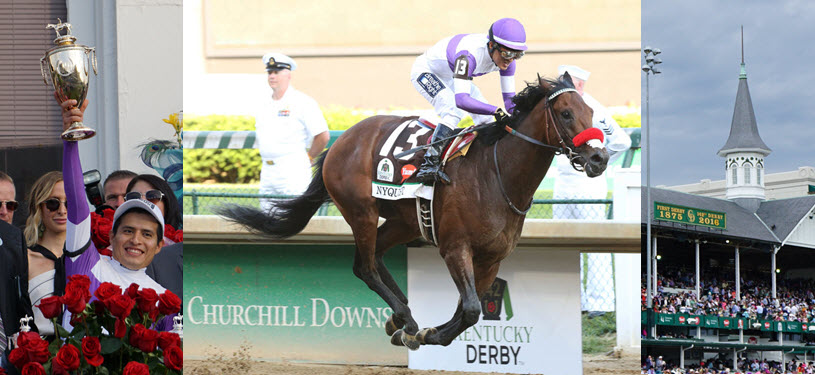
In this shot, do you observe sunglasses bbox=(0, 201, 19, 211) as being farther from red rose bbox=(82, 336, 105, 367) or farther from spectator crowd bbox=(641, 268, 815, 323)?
spectator crowd bbox=(641, 268, 815, 323)

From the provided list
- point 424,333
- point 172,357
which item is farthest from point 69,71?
point 424,333

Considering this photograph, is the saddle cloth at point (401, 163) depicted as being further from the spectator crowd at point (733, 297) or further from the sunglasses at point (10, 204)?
the spectator crowd at point (733, 297)

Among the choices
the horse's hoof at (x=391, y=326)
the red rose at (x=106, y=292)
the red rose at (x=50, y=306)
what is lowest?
the horse's hoof at (x=391, y=326)

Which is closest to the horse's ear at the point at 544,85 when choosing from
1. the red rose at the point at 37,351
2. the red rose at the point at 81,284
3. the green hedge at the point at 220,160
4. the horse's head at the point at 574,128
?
the horse's head at the point at 574,128

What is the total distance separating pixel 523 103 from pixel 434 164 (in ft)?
2.06

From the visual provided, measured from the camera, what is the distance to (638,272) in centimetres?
634

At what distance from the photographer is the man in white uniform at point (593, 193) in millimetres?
6195

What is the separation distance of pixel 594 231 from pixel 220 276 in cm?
269

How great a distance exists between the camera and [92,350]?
3.07 m

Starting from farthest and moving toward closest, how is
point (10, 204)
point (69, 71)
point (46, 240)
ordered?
→ point (10, 204) → point (46, 240) → point (69, 71)

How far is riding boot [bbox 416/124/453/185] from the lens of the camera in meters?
5.35

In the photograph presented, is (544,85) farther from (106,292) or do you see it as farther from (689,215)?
(689,215)

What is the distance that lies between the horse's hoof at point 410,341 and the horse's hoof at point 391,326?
0.14 meters

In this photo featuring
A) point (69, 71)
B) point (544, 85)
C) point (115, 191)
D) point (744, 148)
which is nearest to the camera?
point (69, 71)
